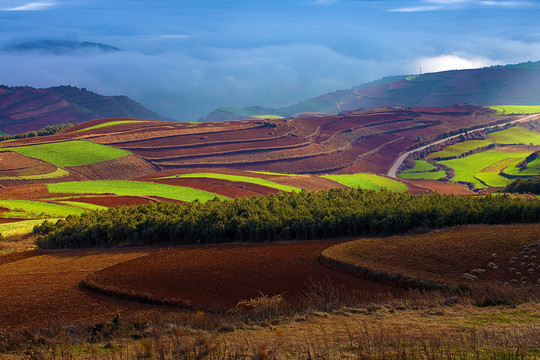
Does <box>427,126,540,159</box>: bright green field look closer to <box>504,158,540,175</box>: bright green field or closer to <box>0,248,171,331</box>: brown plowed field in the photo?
<box>504,158,540,175</box>: bright green field

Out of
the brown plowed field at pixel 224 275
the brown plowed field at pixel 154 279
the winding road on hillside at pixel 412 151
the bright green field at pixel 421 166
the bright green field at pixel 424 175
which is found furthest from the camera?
the bright green field at pixel 421 166

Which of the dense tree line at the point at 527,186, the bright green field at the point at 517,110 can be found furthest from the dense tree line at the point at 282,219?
the bright green field at the point at 517,110

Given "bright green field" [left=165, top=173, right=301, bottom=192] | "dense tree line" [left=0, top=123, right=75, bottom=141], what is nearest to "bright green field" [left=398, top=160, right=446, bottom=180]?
"bright green field" [left=165, top=173, right=301, bottom=192]

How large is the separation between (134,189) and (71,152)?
3193 centimetres

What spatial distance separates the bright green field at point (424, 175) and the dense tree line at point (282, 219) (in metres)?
58.4

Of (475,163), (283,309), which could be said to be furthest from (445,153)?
(283,309)

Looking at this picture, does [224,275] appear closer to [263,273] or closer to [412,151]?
[263,273]

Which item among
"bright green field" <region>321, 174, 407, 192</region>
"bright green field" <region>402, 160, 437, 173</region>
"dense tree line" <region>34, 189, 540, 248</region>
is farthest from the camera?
"bright green field" <region>402, 160, 437, 173</region>

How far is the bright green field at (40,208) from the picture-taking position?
55419mm

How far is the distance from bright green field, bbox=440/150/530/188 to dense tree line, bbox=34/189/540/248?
182ft

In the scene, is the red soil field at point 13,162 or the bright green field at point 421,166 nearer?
the red soil field at point 13,162

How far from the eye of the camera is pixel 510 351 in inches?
527

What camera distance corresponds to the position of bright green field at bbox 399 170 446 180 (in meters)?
99.3

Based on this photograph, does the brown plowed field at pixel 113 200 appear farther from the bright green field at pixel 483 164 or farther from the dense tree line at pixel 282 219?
the bright green field at pixel 483 164
